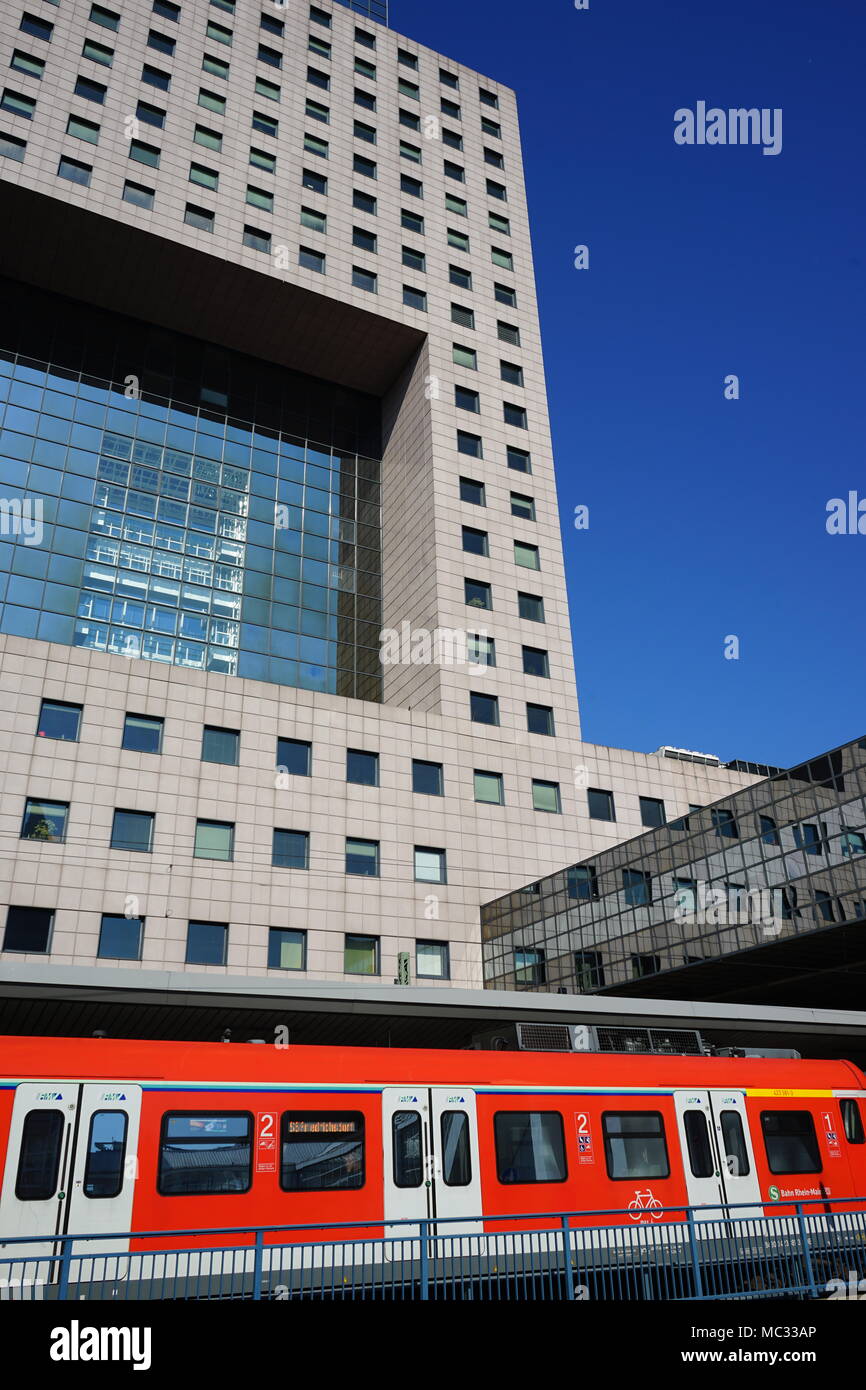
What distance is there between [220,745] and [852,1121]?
909 inches

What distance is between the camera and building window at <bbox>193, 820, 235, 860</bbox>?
107 feet

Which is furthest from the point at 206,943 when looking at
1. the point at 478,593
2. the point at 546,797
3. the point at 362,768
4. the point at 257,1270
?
the point at 257,1270

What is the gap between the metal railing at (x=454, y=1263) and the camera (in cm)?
1076

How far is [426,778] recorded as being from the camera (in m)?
→ 38.4

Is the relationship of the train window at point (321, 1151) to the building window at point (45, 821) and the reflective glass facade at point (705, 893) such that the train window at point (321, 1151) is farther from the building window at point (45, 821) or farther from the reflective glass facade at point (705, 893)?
the building window at point (45, 821)

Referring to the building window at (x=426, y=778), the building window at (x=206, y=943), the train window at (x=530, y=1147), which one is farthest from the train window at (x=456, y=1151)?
the building window at (x=426, y=778)

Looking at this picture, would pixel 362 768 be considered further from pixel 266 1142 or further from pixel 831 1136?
pixel 266 1142

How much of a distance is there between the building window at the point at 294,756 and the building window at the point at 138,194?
2521 centimetres

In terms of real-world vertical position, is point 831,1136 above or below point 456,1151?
above

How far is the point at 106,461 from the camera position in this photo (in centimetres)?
4188

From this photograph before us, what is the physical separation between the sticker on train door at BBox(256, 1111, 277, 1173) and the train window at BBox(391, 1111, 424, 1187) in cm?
178
